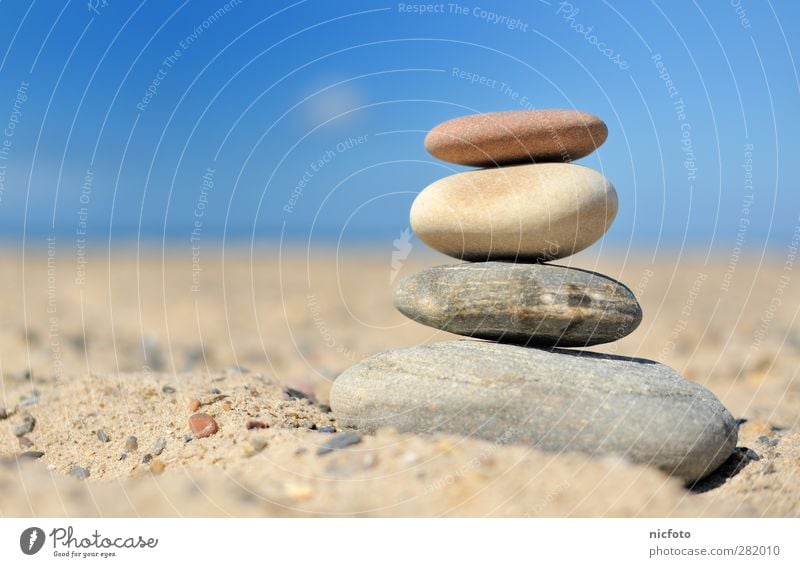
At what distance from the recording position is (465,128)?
8.15 m

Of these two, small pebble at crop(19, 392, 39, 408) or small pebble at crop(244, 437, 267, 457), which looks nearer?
small pebble at crop(244, 437, 267, 457)

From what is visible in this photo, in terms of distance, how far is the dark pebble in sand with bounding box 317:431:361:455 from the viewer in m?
6.72

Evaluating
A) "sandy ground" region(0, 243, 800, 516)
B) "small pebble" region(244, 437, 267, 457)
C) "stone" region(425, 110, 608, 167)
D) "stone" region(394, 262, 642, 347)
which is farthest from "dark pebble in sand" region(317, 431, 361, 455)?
"stone" region(425, 110, 608, 167)

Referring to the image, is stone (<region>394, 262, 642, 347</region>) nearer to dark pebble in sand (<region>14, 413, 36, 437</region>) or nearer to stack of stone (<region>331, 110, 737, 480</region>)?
stack of stone (<region>331, 110, 737, 480</region>)

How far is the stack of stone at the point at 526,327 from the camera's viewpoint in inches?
271

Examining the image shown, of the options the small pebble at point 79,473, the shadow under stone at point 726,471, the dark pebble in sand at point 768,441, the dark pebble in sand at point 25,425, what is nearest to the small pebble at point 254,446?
the small pebble at point 79,473

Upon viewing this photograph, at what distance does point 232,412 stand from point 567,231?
13.9 ft

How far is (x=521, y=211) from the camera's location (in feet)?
25.4

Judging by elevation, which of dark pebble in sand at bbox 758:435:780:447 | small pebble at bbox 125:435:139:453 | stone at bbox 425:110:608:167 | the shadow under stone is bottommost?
dark pebble in sand at bbox 758:435:780:447

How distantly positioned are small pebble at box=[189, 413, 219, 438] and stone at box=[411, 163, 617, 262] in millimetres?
3228

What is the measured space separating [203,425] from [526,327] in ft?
11.9

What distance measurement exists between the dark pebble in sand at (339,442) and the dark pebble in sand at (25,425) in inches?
169
